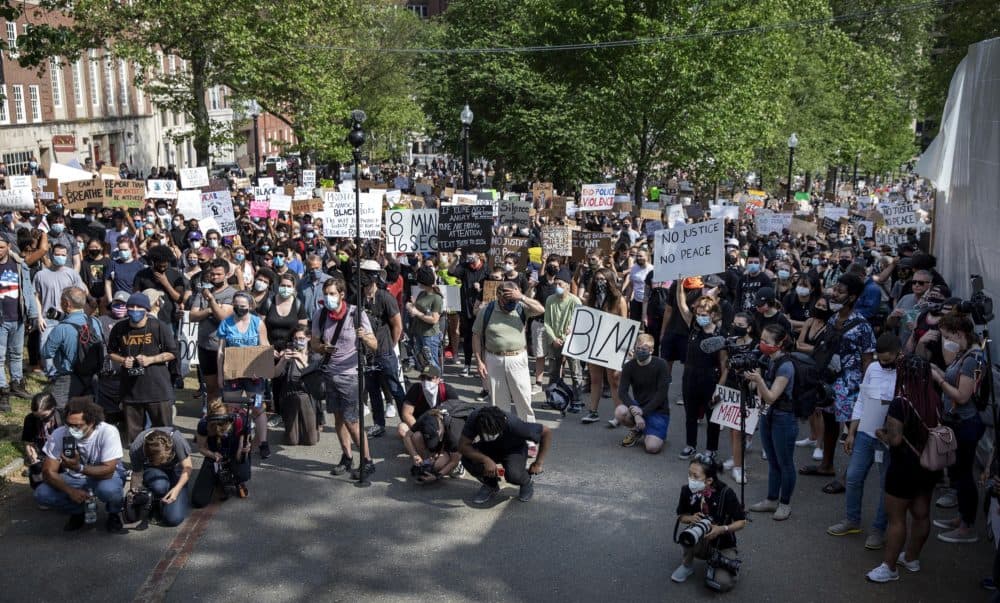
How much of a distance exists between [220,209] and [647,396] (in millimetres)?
10567

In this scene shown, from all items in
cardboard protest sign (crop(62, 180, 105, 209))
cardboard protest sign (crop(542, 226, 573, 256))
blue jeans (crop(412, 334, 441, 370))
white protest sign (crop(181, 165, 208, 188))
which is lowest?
blue jeans (crop(412, 334, 441, 370))

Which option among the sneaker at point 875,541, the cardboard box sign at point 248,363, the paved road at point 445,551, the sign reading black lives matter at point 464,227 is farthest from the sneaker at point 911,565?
the sign reading black lives matter at point 464,227

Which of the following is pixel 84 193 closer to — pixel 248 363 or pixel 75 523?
pixel 248 363

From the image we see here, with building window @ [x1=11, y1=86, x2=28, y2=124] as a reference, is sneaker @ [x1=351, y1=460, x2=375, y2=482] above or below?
below

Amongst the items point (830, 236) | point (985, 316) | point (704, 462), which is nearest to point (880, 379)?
point (985, 316)

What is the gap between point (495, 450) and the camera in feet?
30.4

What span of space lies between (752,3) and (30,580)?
29.6 m

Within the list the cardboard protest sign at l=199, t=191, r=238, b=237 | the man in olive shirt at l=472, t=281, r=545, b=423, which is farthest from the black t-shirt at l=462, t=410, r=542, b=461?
the cardboard protest sign at l=199, t=191, r=238, b=237

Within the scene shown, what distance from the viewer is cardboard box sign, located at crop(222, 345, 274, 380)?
1045 cm

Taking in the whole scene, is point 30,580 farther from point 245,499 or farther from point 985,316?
point 985,316

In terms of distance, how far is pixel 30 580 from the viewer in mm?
7727

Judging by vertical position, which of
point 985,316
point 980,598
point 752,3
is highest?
point 752,3

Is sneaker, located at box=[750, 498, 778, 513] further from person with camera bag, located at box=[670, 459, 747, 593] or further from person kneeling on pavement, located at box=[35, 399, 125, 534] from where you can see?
person kneeling on pavement, located at box=[35, 399, 125, 534]

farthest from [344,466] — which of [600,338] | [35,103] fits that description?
[35,103]
